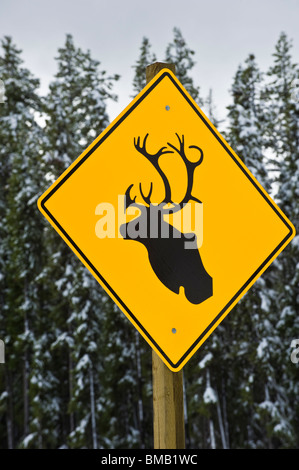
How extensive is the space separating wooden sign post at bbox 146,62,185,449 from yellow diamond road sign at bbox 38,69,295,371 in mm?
70

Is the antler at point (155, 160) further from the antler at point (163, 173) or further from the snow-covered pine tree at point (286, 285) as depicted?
the snow-covered pine tree at point (286, 285)

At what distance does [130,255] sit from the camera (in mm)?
2545

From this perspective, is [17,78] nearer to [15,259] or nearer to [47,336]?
[15,259]

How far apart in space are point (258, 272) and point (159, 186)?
2.34 feet

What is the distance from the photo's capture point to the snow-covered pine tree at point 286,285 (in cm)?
1978

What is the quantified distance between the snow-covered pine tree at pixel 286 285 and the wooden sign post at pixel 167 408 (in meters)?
18.1

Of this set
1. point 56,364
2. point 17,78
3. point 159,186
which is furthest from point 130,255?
point 17,78

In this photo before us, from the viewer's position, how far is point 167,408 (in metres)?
2.45

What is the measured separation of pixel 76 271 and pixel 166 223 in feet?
72.5

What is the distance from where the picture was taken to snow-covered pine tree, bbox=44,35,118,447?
76.3 ft

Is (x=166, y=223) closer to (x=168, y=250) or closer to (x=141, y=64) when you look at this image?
(x=168, y=250)

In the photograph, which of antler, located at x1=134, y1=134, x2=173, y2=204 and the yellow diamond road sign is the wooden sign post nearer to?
the yellow diamond road sign

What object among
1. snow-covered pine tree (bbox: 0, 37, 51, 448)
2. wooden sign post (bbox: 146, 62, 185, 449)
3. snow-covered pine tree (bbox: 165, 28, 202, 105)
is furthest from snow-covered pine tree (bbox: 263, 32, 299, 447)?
wooden sign post (bbox: 146, 62, 185, 449)
